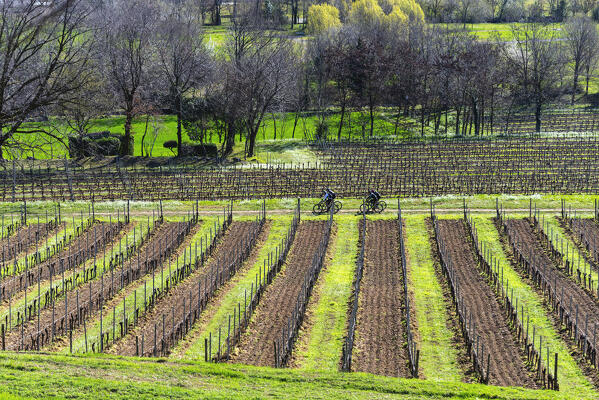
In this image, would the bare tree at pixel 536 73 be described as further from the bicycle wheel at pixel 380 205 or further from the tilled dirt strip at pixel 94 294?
the tilled dirt strip at pixel 94 294

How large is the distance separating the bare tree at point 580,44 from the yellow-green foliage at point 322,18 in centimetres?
3889

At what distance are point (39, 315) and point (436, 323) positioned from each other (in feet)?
49.3

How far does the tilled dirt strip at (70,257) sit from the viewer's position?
33.1 meters

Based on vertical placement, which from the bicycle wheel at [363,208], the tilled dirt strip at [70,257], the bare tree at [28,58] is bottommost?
the tilled dirt strip at [70,257]

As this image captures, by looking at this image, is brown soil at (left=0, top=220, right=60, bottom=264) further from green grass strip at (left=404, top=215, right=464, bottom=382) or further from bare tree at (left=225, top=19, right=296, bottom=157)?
bare tree at (left=225, top=19, right=296, bottom=157)

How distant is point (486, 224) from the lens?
43906 mm

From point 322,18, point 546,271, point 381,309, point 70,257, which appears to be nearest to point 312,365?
point 381,309

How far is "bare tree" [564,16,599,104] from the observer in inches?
4387

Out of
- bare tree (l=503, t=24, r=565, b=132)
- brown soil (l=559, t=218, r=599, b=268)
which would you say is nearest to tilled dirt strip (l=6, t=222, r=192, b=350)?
brown soil (l=559, t=218, r=599, b=268)

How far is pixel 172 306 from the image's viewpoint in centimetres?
3092

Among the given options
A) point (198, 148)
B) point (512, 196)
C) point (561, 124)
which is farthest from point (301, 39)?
point (512, 196)

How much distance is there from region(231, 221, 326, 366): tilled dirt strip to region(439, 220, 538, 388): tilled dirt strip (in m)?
7.16

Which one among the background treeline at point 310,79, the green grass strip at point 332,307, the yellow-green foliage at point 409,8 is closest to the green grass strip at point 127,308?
the green grass strip at point 332,307

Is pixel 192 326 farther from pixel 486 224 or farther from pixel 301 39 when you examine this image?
pixel 301 39
